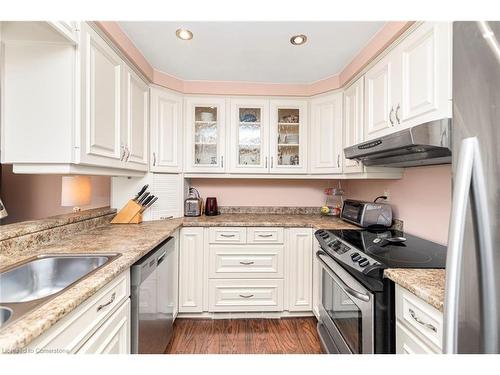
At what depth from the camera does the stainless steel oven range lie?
42.2 inches

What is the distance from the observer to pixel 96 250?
123 centimetres

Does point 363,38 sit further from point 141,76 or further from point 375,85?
point 141,76

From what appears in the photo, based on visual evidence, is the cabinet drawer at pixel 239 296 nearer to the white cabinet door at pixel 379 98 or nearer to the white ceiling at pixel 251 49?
the white cabinet door at pixel 379 98

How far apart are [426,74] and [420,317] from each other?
120 centimetres

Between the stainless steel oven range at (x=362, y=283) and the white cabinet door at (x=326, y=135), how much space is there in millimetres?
767

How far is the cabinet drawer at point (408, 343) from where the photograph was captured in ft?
2.84

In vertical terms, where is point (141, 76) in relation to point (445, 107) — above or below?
above

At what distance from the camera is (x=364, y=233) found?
173 cm

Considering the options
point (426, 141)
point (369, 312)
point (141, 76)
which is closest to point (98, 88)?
point (141, 76)

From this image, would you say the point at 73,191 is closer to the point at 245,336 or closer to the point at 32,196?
the point at 32,196

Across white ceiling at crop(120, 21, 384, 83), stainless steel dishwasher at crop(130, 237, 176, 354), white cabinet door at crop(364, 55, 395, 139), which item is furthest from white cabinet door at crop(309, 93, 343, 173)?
stainless steel dishwasher at crop(130, 237, 176, 354)

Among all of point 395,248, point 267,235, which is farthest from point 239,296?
point 395,248

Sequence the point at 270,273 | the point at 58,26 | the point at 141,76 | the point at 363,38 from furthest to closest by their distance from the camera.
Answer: the point at 270,273 < the point at 141,76 < the point at 363,38 < the point at 58,26

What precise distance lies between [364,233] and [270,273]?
0.90 metres
